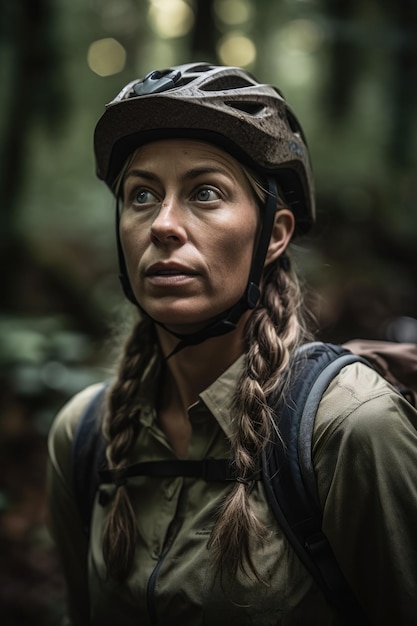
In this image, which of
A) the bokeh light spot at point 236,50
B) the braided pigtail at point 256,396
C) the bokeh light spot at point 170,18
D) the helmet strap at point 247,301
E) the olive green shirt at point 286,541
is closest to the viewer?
the olive green shirt at point 286,541

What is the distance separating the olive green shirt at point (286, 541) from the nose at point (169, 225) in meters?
0.65

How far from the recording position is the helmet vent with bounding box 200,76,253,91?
9.25ft

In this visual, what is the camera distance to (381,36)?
7.79 m

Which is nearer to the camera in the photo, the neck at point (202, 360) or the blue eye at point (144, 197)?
the blue eye at point (144, 197)

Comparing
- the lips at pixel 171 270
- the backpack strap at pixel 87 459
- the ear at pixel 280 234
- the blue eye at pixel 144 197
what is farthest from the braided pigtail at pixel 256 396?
the backpack strap at pixel 87 459

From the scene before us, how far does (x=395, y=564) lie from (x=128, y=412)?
1.38 metres

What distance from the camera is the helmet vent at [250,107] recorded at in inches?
113

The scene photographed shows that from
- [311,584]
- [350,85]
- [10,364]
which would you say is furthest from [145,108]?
[350,85]

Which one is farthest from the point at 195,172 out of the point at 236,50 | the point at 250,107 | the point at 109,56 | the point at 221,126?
the point at 109,56

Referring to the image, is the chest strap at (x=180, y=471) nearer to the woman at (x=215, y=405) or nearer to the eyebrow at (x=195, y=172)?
the woman at (x=215, y=405)

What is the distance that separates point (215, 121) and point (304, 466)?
59.8 inches

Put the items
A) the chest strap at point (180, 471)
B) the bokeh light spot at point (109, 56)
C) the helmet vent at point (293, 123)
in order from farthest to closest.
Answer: the bokeh light spot at point (109, 56) → the helmet vent at point (293, 123) → the chest strap at point (180, 471)

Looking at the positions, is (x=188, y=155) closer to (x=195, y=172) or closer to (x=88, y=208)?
Answer: (x=195, y=172)

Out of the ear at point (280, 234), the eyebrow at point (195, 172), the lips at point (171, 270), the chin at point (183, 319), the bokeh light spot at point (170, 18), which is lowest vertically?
the chin at point (183, 319)
